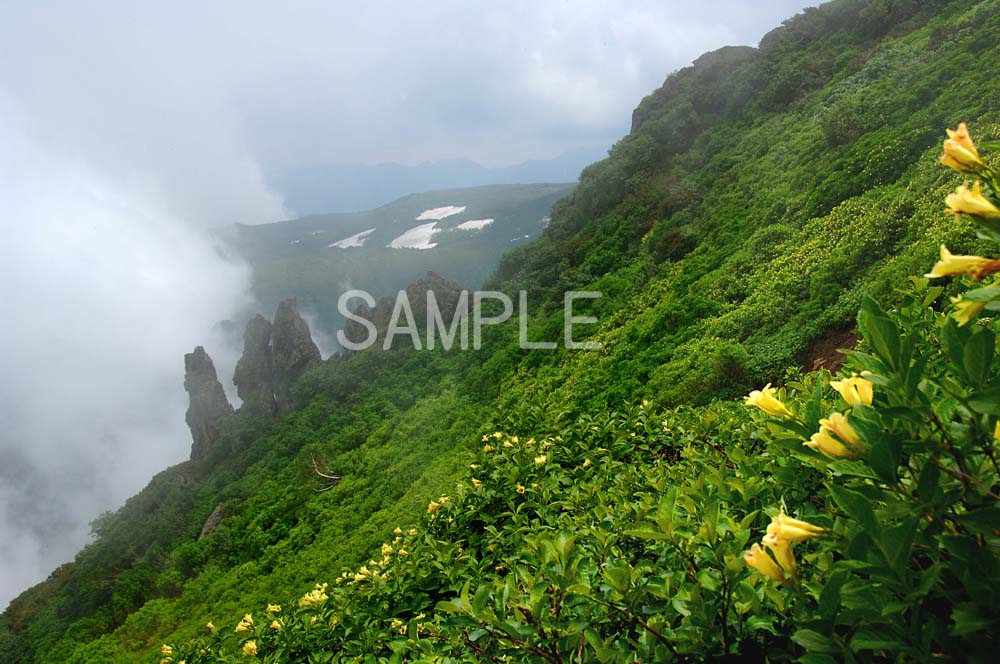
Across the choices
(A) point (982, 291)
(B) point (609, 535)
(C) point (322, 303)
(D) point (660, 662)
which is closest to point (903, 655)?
(D) point (660, 662)

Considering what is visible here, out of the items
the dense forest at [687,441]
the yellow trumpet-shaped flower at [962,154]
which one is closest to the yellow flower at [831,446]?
the dense forest at [687,441]

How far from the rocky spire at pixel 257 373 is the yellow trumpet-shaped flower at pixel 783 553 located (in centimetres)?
2969

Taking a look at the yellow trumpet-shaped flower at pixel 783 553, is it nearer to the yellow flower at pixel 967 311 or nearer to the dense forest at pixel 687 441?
the dense forest at pixel 687 441

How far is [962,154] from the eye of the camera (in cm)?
89

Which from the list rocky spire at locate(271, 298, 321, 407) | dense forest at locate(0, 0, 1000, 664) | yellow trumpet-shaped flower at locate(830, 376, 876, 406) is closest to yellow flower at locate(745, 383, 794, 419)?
dense forest at locate(0, 0, 1000, 664)

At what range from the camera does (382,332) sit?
25.0 m

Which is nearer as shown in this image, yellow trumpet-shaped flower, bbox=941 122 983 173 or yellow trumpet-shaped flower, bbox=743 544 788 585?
yellow trumpet-shaped flower, bbox=941 122 983 173

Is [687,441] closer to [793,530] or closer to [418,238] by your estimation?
[793,530]

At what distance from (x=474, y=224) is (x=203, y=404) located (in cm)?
6255

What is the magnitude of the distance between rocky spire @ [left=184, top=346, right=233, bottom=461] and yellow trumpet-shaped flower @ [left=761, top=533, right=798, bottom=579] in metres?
33.0

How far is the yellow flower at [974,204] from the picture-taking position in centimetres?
83

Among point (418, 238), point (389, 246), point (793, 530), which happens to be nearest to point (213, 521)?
point (793, 530)

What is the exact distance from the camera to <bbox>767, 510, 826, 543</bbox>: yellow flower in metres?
0.94

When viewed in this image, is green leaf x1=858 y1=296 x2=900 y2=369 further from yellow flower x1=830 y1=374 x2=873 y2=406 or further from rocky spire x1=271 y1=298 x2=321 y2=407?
rocky spire x1=271 y1=298 x2=321 y2=407
